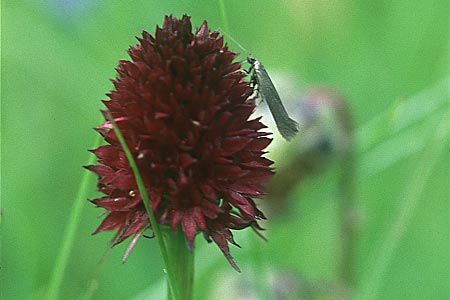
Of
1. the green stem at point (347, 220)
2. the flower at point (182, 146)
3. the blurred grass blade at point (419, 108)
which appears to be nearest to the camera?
the flower at point (182, 146)

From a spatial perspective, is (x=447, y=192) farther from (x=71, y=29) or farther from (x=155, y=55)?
(x=155, y=55)

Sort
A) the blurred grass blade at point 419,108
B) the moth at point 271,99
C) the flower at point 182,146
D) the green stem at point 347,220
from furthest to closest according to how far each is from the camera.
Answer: the blurred grass blade at point 419,108
the green stem at point 347,220
the moth at point 271,99
the flower at point 182,146

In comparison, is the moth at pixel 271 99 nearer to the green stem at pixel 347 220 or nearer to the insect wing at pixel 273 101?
the insect wing at pixel 273 101

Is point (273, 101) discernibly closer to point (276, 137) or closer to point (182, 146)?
point (182, 146)

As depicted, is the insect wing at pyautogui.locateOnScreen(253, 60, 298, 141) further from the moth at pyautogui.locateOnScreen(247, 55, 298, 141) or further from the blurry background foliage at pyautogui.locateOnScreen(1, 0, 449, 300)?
the blurry background foliage at pyautogui.locateOnScreen(1, 0, 449, 300)

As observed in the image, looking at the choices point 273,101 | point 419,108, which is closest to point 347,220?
point 419,108

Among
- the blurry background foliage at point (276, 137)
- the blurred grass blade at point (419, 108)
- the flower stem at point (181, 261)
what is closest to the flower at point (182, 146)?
the flower stem at point (181, 261)

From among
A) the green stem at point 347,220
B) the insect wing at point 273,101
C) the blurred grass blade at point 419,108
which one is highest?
the blurred grass blade at point 419,108

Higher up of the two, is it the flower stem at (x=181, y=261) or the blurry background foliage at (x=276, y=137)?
the blurry background foliage at (x=276, y=137)
